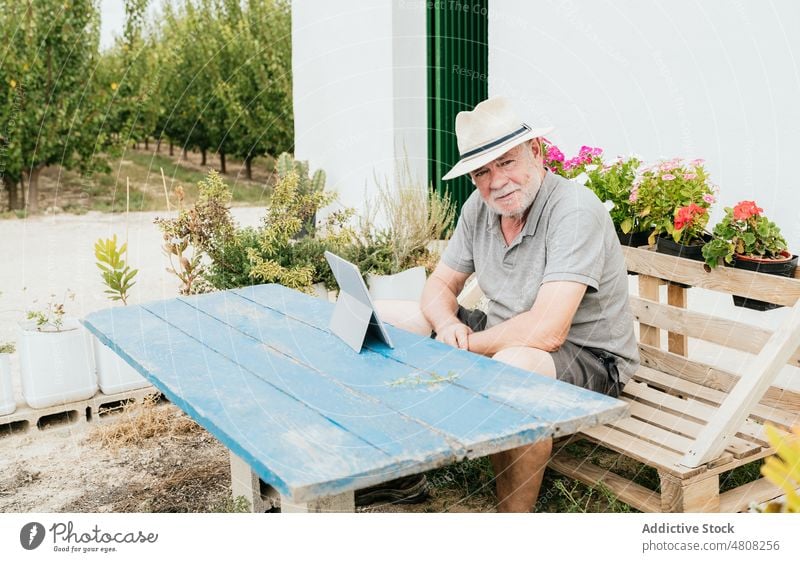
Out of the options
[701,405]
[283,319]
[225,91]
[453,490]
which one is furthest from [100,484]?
[225,91]

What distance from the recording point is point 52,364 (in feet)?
12.3

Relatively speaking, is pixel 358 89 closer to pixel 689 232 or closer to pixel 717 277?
pixel 689 232

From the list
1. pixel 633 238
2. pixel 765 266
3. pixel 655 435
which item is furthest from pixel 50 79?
pixel 655 435

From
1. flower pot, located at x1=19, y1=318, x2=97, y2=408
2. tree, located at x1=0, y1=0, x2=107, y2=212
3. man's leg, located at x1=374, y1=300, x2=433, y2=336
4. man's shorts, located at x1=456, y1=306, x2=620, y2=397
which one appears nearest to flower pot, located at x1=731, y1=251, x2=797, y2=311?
man's shorts, located at x1=456, y1=306, x2=620, y2=397

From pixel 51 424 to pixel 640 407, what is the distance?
2.58m

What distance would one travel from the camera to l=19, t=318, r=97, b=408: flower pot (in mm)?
3744

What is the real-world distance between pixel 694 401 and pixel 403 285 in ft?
6.65

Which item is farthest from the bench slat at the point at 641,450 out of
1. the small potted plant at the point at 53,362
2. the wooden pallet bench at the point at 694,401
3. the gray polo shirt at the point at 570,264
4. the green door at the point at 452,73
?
the green door at the point at 452,73

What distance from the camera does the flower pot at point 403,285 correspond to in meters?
4.62

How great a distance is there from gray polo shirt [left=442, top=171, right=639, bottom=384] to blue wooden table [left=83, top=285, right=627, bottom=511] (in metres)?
0.45

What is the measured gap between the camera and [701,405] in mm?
2854

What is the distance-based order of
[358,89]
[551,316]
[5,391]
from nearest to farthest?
[551,316] < [5,391] < [358,89]

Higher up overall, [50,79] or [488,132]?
[50,79]

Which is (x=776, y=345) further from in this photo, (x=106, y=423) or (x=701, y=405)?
(x=106, y=423)
